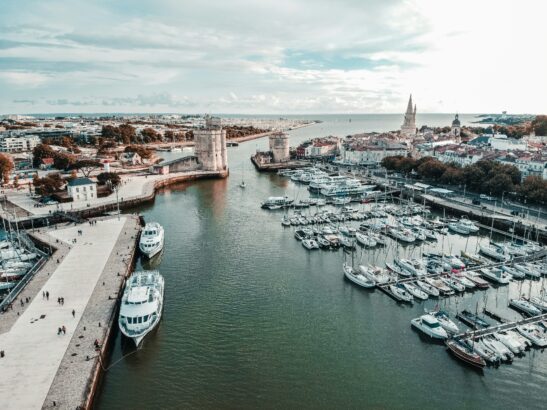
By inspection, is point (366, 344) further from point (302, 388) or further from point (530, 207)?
point (530, 207)

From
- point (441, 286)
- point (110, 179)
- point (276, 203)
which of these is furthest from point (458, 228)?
point (110, 179)

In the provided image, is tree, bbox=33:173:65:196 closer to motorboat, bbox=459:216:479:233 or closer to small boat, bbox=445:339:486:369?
small boat, bbox=445:339:486:369

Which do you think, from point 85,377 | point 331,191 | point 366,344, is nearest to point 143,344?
point 85,377

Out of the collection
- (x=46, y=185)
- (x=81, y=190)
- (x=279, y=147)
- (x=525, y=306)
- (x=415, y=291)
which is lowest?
(x=525, y=306)

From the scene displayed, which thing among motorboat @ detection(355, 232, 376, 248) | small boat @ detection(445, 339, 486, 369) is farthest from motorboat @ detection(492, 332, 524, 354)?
motorboat @ detection(355, 232, 376, 248)

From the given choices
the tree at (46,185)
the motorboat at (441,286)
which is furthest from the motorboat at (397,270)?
the tree at (46,185)

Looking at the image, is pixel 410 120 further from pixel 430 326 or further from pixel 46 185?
pixel 430 326
